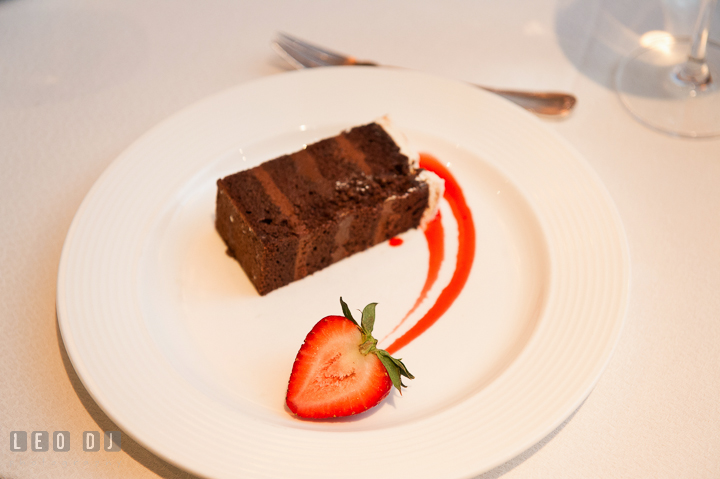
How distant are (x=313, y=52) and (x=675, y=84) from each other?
1.69 meters

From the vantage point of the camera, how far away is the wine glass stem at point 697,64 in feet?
9.21

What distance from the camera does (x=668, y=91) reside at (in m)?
3.01

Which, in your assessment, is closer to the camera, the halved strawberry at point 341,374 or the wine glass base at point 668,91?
the halved strawberry at point 341,374

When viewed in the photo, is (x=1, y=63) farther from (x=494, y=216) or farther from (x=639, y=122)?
(x=639, y=122)

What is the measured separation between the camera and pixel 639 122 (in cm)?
291

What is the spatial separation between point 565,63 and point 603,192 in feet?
3.24

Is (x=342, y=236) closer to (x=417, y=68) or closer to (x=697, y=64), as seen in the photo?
(x=417, y=68)

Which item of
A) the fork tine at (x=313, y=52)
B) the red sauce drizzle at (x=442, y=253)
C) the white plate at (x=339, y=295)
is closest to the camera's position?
the white plate at (x=339, y=295)

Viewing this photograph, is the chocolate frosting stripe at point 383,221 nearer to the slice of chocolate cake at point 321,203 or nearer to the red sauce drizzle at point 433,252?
the slice of chocolate cake at point 321,203

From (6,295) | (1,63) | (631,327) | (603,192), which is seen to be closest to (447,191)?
(603,192)

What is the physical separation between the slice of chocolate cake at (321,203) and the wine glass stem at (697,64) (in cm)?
137

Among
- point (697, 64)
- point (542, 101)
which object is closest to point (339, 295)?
point (542, 101)

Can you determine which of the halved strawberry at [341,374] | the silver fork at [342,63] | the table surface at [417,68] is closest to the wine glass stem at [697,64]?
the table surface at [417,68]

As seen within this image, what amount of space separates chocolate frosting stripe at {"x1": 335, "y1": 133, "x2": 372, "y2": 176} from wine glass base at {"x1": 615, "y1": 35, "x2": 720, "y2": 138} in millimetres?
1329
